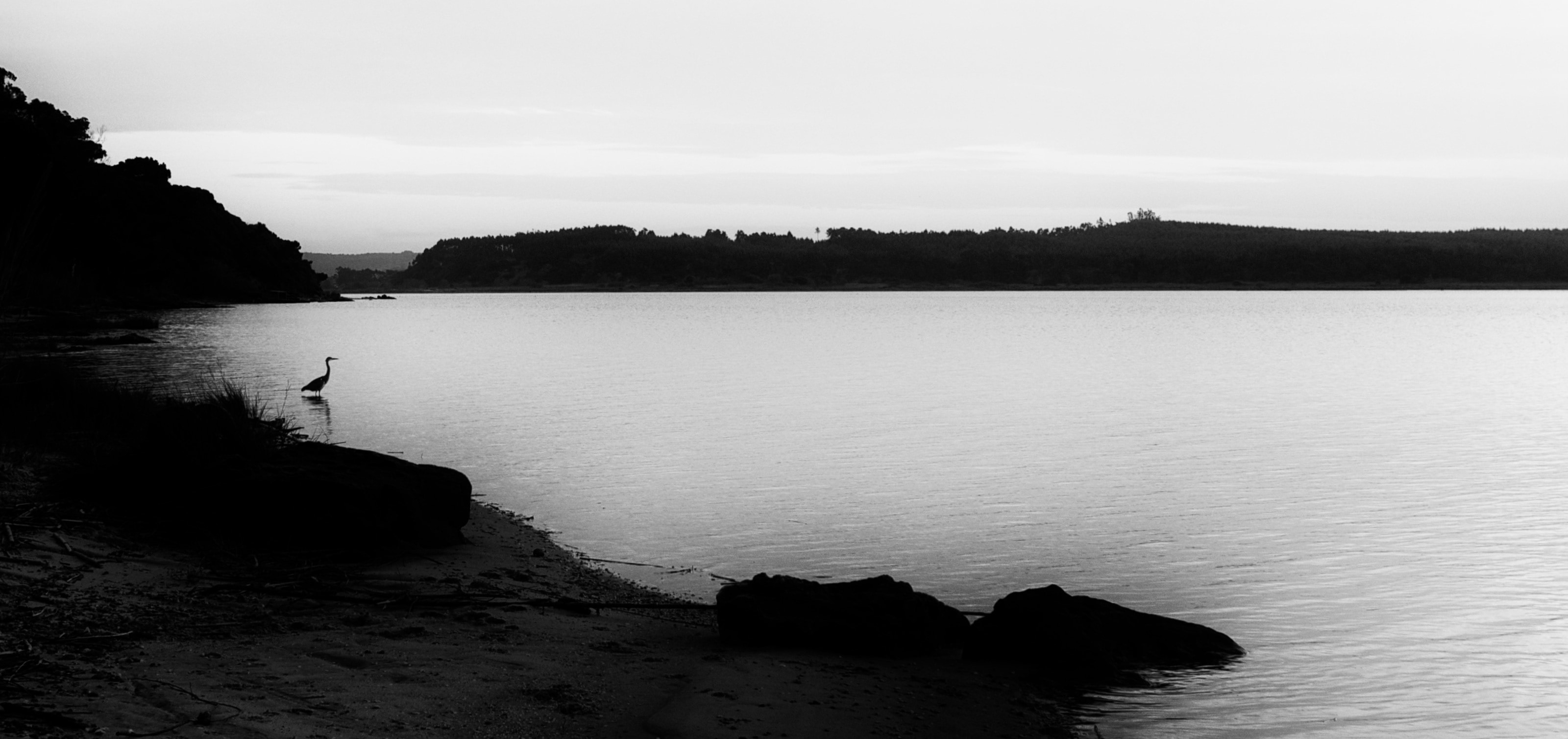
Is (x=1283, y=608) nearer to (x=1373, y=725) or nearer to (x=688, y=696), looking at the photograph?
(x=1373, y=725)

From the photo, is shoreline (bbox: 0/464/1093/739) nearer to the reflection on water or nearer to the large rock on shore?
the large rock on shore

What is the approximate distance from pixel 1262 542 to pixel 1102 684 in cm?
514

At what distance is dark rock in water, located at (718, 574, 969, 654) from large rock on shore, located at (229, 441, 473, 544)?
3.08 m

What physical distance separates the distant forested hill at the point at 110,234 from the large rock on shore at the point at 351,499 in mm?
2185

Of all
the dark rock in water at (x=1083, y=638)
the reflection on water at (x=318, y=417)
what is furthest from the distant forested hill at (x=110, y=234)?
the dark rock in water at (x=1083, y=638)

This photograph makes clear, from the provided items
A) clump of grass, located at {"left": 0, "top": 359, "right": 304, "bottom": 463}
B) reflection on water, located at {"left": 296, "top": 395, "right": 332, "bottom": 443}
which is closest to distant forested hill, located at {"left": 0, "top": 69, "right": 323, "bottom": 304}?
clump of grass, located at {"left": 0, "top": 359, "right": 304, "bottom": 463}

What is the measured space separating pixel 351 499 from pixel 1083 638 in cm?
545

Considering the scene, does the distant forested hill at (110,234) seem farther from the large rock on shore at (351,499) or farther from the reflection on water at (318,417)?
the reflection on water at (318,417)

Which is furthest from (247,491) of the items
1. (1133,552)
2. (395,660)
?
(1133,552)

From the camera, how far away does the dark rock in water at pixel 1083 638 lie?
7715 millimetres

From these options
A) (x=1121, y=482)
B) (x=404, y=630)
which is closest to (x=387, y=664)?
(x=404, y=630)

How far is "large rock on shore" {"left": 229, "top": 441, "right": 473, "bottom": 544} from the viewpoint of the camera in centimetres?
929

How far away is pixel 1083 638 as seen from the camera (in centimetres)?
775

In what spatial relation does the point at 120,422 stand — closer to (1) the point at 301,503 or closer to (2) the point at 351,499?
(1) the point at 301,503
